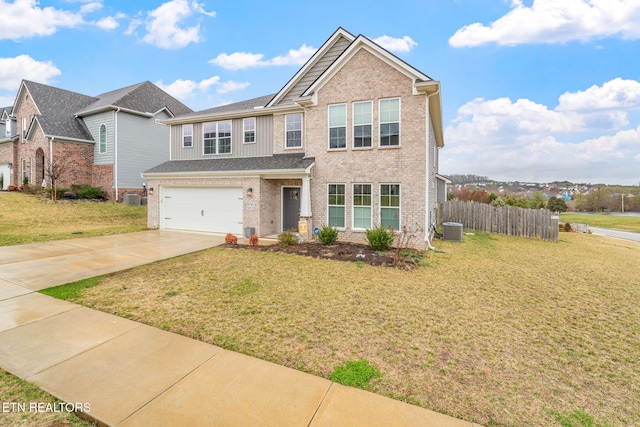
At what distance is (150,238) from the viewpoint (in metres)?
12.5

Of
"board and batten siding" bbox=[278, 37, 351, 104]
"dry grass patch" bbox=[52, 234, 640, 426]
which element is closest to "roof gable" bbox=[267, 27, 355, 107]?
"board and batten siding" bbox=[278, 37, 351, 104]

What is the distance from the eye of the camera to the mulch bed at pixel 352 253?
28.9ft

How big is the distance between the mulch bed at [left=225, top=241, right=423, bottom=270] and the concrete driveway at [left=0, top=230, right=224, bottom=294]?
2281 millimetres

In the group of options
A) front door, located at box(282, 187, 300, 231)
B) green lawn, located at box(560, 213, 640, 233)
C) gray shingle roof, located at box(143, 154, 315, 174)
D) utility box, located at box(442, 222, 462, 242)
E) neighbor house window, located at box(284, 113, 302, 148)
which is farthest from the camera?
green lawn, located at box(560, 213, 640, 233)

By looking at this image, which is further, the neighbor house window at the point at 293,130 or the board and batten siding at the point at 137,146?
the board and batten siding at the point at 137,146

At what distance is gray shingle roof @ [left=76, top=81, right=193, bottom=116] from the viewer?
21938 millimetres

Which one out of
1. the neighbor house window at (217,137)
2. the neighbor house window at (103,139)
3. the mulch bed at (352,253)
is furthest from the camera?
the neighbor house window at (103,139)

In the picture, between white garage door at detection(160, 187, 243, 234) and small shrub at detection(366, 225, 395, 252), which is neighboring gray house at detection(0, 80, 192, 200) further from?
small shrub at detection(366, 225, 395, 252)

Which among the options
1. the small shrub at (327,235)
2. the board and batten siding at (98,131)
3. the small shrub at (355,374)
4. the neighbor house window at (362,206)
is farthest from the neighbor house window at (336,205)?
the board and batten siding at (98,131)

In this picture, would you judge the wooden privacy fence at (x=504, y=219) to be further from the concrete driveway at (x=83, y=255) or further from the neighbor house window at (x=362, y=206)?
the concrete driveway at (x=83, y=255)

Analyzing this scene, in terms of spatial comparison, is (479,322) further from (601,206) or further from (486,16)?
(601,206)

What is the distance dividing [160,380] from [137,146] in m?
24.0

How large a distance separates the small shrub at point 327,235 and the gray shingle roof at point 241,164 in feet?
9.20

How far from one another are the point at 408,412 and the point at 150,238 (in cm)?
1281
